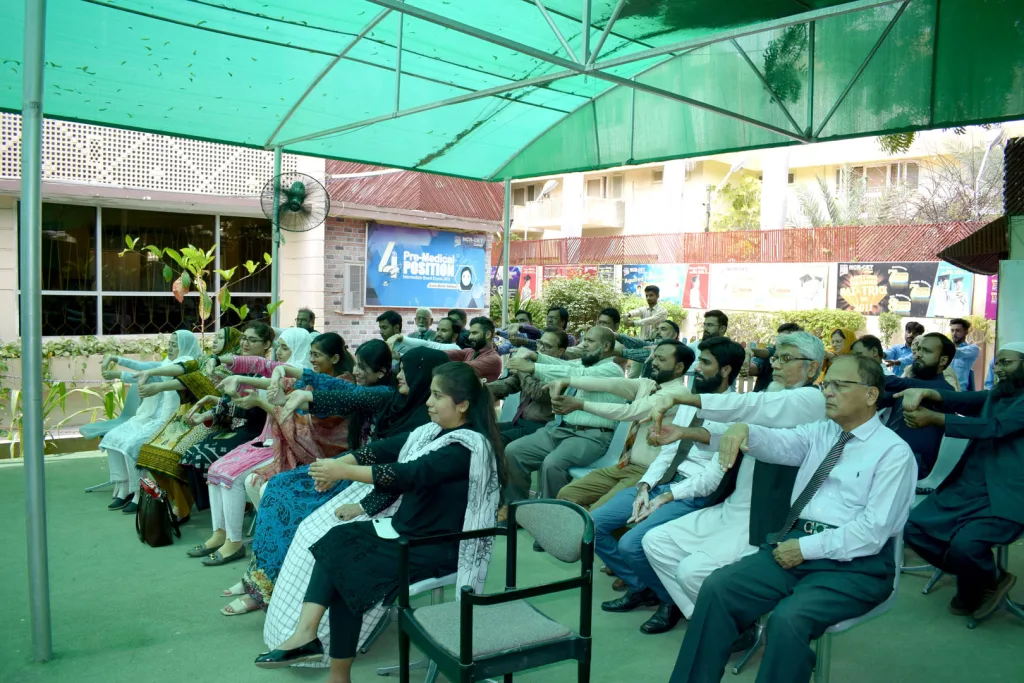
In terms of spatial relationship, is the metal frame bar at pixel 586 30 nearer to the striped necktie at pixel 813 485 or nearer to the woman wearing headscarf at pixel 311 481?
the woman wearing headscarf at pixel 311 481

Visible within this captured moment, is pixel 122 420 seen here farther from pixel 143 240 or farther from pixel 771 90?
pixel 771 90

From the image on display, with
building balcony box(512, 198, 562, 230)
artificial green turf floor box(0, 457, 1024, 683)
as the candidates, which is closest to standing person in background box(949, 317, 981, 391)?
artificial green turf floor box(0, 457, 1024, 683)

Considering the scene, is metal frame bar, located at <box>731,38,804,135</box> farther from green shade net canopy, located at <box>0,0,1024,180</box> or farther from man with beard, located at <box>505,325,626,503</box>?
man with beard, located at <box>505,325,626,503</box>

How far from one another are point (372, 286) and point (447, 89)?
19.8 feet

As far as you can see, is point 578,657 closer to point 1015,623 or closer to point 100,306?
point 1015,623

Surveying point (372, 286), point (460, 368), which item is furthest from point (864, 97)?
point (372, 286)

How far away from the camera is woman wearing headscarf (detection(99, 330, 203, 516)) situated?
568 cm

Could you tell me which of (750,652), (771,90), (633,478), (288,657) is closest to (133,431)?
(288,657)

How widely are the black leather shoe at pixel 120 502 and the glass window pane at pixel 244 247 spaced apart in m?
5.72

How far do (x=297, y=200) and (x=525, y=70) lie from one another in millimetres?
2547

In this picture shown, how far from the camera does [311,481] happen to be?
4.02m

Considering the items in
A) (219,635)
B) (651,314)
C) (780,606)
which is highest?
(651,314)

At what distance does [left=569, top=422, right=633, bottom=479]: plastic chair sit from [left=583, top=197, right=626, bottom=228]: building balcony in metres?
23.7

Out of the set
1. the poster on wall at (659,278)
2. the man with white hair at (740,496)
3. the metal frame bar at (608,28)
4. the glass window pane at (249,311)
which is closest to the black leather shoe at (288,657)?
the man with white hair at (740,496)
